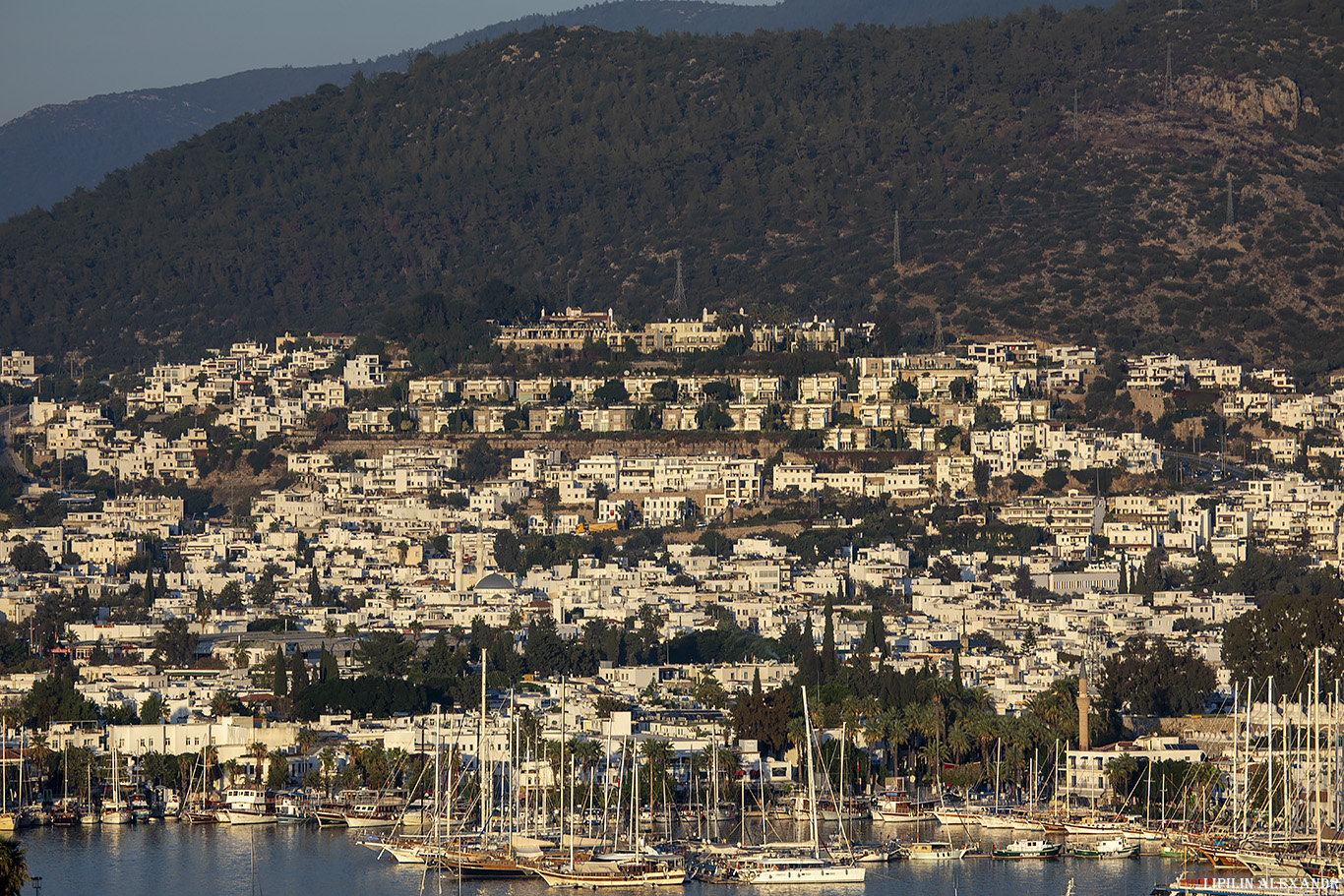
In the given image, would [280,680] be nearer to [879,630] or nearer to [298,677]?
A: [298,677]

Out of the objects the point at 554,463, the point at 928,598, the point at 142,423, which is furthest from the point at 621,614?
the point at 142,423

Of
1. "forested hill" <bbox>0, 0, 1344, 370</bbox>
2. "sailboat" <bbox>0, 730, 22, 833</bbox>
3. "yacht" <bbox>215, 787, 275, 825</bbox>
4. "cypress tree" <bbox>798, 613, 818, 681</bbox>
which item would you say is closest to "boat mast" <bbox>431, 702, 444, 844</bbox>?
"yacht" <bbox>215, 787, 275, 825</bbox>

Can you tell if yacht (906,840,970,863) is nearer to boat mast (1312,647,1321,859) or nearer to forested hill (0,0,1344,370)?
boat mast (1312,647,1321,859)

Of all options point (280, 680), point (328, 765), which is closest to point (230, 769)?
point (328, 765)

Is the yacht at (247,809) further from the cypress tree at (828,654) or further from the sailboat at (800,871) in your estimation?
the cypress tree at (828,654)

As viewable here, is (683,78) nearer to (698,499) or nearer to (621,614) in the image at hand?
(698,499)
